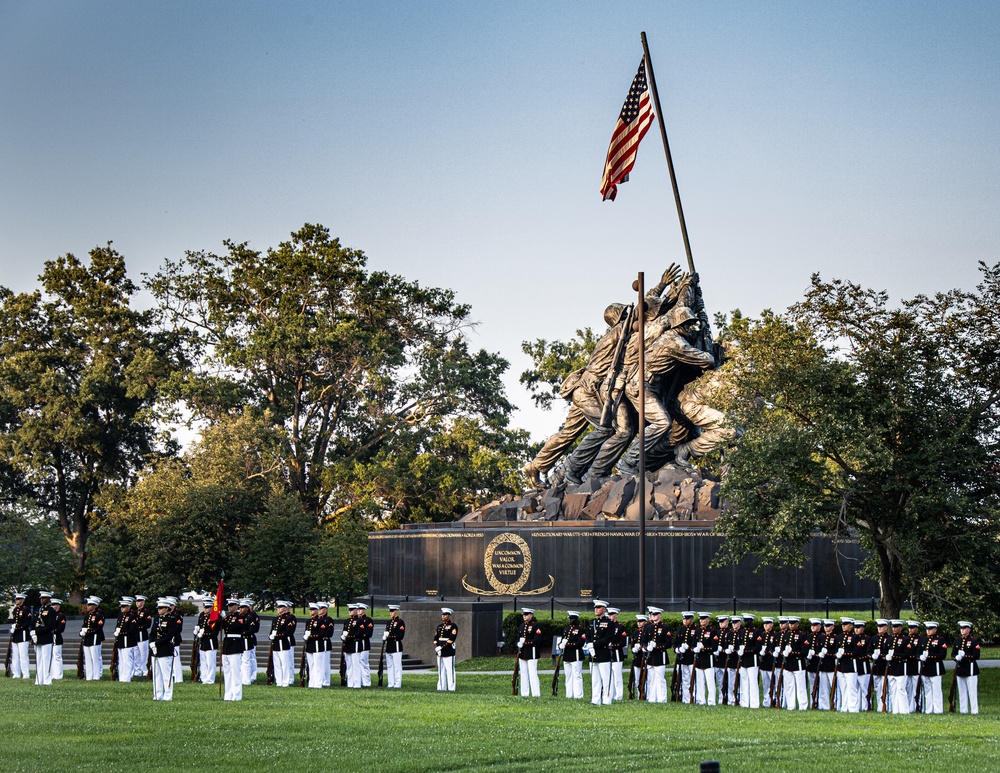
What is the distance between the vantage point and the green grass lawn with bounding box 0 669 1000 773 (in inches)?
528

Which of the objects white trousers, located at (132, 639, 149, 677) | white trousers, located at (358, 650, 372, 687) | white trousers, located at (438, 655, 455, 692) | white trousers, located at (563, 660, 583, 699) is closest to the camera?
white trousers, located at (563, 660, 583, 699)

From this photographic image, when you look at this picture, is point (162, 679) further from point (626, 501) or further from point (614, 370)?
point (614, 370)

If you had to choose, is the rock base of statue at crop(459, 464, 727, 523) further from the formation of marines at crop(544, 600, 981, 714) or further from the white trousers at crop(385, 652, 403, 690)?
the white trousers at crop(385, 652, 403, 690)

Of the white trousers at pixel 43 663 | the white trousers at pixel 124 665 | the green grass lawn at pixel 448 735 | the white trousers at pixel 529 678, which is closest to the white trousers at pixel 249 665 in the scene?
the green grass lawn at pixel 448 735

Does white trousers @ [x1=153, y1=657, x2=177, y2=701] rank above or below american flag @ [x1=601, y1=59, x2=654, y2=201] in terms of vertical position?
below

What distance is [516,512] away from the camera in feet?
120

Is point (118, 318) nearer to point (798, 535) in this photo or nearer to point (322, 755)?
point (798, 535)

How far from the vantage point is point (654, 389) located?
119 feet

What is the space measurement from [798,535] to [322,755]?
40.4 ft


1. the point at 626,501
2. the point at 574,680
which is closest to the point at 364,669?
the point at 574,680

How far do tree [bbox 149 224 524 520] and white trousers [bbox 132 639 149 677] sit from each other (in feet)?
93.6

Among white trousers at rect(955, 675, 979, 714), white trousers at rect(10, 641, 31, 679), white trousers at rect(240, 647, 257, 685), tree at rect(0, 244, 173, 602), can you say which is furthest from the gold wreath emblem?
tree at rect(0, 244, 173, 602)

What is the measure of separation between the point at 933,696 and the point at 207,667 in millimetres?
12575

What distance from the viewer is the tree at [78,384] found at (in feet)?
184
